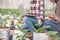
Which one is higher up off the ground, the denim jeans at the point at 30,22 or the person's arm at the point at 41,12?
the person's arm at the point at 41,12

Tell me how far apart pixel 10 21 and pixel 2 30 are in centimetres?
10

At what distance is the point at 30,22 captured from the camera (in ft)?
4.13

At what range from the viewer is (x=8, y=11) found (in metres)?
1.31

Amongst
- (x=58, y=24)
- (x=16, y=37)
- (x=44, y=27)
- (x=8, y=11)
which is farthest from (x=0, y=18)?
(x=58, y=24)

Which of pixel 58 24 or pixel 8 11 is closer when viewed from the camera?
pixel 58 24

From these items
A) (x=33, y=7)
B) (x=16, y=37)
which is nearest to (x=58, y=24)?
(x=33, y=7)

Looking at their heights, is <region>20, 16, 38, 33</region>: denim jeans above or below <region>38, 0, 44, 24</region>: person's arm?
below

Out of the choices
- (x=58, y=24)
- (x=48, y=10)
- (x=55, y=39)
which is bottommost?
(x=55, y=39)

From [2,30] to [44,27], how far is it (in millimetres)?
358

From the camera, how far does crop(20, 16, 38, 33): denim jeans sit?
4.12 feet

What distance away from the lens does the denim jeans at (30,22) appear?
1.26 m

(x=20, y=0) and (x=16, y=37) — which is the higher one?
(x=20, y=0)

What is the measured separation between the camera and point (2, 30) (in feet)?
4.24

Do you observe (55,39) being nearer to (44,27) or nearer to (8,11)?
(44,27)
